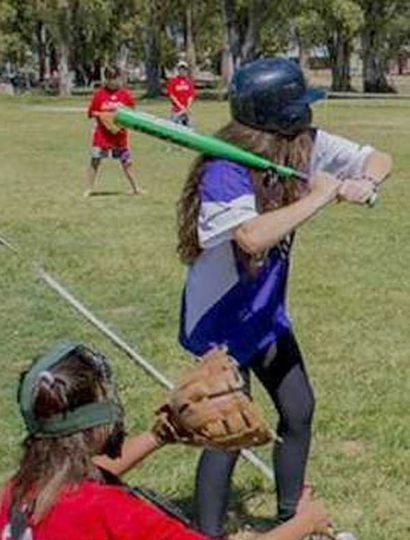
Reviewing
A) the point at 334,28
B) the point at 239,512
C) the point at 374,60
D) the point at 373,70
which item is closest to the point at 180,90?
the point at 239,512

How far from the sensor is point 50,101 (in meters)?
54.7

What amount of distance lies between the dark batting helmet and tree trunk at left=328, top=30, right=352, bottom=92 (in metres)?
61.2

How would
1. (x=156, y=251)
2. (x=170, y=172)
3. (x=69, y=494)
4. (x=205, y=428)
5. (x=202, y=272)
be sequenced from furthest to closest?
(x=170, y=172)
(x=156, y=251)
(x=202, y=272)
(x=205, y=428)
(x=69, y=494)

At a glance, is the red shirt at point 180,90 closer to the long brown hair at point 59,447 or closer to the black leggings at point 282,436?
the black leggings at point 282,436

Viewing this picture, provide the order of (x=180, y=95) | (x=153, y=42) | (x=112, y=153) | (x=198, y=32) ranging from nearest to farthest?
(x=112, y=153)
(x=180, y=95)
(x=153, y=42)
(x=198, y=32)

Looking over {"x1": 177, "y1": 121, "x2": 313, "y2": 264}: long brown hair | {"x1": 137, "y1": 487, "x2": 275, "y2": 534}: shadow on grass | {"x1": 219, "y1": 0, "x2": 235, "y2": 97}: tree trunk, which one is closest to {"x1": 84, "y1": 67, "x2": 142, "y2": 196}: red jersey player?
{"x1": 137, "y1": 487, "x2": 275, "y2": 534}: shadow on grass

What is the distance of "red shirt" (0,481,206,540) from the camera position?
2.78 metres

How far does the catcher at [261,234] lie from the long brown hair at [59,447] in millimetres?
1087

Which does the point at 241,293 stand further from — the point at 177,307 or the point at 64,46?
the point at 64,46

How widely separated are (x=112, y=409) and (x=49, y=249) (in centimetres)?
903

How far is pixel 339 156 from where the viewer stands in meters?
4.35

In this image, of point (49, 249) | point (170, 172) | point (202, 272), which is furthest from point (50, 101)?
point (202, 272)

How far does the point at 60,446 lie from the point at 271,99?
5.16 feet

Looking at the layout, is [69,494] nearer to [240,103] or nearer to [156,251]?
[240,103]
